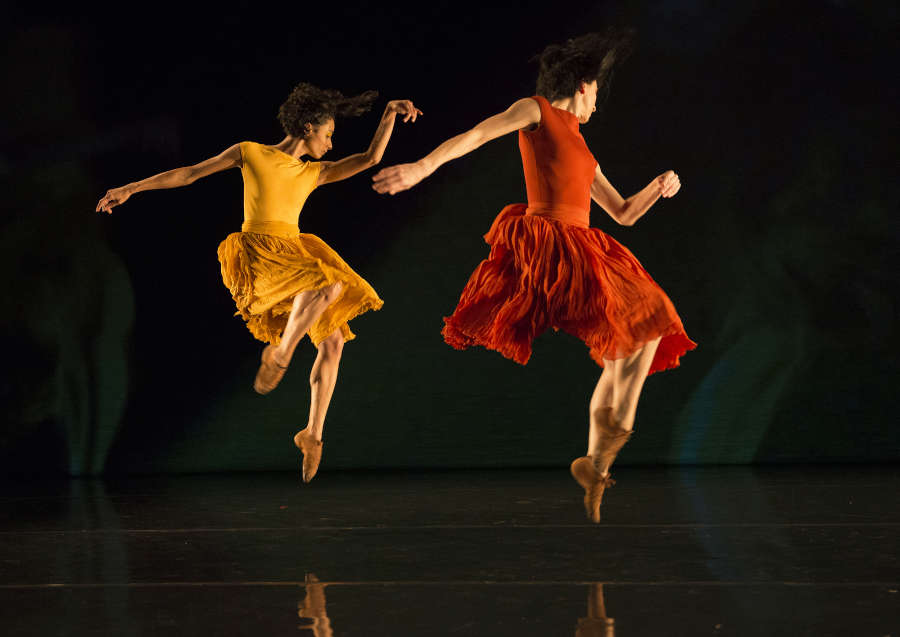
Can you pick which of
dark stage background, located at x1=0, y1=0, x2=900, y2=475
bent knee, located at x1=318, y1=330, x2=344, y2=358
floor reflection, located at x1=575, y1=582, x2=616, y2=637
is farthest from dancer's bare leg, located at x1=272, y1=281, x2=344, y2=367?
dark stage background, located at x1=0, y1=0, x2=900, y2=475

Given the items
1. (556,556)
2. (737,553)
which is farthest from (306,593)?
(737,553)

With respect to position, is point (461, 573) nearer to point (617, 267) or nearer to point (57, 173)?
point (617, 267)

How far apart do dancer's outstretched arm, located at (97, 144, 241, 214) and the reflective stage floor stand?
104cm

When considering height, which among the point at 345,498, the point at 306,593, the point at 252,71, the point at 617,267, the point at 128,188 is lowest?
the point at 345,498

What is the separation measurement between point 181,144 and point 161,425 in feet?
4.34

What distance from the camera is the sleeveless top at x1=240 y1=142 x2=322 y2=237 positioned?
148 inches

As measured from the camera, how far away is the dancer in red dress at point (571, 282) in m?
2.93

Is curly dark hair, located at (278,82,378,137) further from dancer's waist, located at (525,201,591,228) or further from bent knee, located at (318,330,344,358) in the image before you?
dancer's waist, located at (525,201,591,228)

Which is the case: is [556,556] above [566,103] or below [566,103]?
below

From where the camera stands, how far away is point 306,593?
2.47m

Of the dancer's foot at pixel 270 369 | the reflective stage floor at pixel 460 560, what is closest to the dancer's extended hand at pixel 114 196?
the dancer's foot at pixel 270 369

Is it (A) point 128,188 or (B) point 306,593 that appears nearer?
(B) point 306,593

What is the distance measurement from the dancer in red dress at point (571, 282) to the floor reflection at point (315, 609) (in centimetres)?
76

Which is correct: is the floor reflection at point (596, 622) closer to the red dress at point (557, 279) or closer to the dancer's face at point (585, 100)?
the red dress at point (557, 279)
